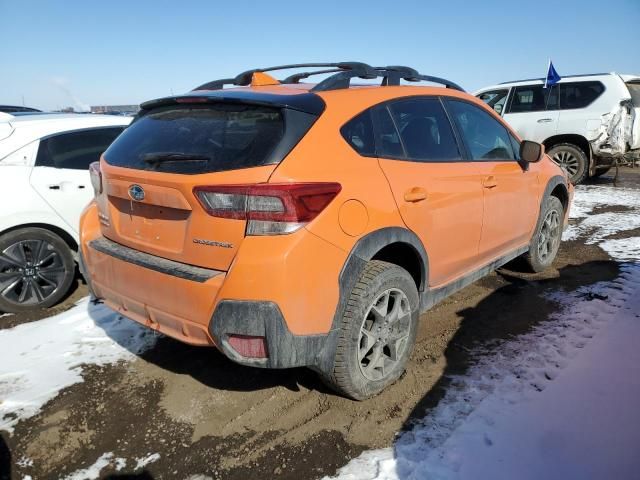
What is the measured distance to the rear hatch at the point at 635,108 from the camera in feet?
29.5

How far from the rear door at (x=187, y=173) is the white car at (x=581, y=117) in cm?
883

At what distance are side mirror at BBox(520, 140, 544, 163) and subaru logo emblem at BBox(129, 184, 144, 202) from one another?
9.73 feet

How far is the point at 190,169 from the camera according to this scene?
2311mm

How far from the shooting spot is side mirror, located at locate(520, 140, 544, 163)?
12.5 ft

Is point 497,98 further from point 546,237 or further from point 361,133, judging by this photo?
point 361,133

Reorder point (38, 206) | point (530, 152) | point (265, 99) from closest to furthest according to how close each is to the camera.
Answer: point (265, 99) → point (530, 152) → point (38, 206)

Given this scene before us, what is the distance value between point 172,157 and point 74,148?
2.57 metres

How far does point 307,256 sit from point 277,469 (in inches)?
41.0

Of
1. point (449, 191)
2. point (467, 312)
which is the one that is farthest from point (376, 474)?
point (467, 312)

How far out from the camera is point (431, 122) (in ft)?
10.3

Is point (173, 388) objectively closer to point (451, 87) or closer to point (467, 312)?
point (467, 312)

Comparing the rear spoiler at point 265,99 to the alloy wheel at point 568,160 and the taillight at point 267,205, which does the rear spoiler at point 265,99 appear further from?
the alloy wheel at point 568,160

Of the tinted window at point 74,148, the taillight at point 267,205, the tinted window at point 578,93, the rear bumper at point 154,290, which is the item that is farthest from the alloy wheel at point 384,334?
the tinted window at point 578,93

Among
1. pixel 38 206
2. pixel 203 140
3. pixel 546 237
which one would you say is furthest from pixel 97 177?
pixel 546 237
